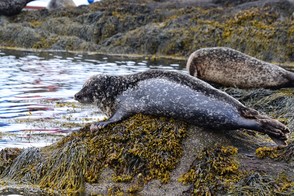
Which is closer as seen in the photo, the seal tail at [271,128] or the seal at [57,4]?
the seal tail at [271,128]

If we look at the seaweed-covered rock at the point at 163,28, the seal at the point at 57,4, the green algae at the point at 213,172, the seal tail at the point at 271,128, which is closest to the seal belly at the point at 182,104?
the seal tail at the point at 271,128

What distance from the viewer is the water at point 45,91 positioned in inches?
310

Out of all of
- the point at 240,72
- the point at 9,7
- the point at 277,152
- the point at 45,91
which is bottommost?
the point at 9,7

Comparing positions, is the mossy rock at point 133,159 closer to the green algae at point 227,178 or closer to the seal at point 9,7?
the green algae at point 227,178

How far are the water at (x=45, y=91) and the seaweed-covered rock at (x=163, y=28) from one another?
162 centimetres

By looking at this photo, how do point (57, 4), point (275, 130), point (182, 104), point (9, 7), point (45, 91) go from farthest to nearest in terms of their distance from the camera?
point (57, 4)
point (9, 7)
point (45, 91)
point (182, 104)
point (275, 130)

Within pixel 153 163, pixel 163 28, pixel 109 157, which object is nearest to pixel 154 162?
pixel 153 163

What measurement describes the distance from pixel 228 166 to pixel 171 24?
16049 mm

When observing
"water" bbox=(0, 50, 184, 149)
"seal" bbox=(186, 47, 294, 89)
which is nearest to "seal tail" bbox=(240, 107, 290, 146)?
"water" bbox=(0, 50, 184, 149)

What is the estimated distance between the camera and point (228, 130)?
19.0ft

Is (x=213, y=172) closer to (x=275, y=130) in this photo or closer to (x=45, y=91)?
(x=275, y=130)

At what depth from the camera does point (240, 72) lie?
9.77m

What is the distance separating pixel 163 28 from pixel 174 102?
15202mm

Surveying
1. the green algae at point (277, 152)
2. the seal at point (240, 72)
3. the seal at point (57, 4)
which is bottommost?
the seal at point (57, 4)
